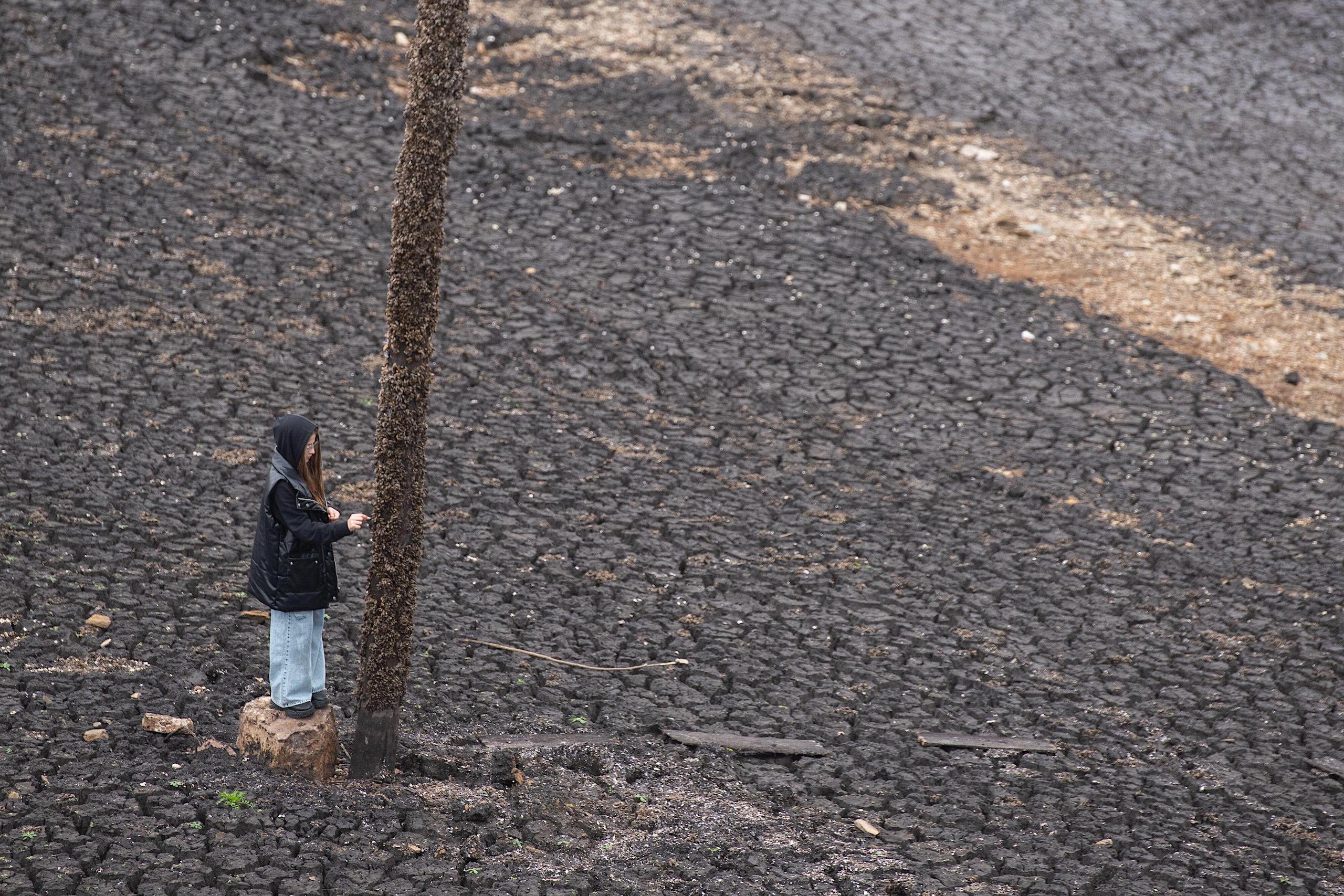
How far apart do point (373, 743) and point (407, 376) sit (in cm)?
173

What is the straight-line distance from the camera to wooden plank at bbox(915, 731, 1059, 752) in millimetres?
7051

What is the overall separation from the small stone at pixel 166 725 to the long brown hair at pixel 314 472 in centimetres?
128

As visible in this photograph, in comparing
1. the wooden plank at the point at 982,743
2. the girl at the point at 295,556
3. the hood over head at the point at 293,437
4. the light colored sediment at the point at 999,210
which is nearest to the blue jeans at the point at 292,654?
the girl at the point at 295,556

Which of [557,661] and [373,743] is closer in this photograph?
[373,743]

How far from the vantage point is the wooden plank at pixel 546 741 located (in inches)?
255

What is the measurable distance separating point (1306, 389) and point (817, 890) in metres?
8.08

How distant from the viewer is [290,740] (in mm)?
5824

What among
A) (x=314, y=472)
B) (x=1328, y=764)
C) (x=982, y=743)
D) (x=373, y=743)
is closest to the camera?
(x=314, y=472)

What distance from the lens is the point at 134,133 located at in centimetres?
1238

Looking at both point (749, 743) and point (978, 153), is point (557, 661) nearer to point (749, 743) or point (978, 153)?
point (749, 743)

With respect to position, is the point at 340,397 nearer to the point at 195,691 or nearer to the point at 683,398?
the point at 683,398

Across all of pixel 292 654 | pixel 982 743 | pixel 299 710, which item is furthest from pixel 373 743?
pixel 982 743

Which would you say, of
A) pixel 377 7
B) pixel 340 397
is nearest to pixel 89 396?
pixel 340 397

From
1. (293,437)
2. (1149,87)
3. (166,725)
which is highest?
(1149,87)
